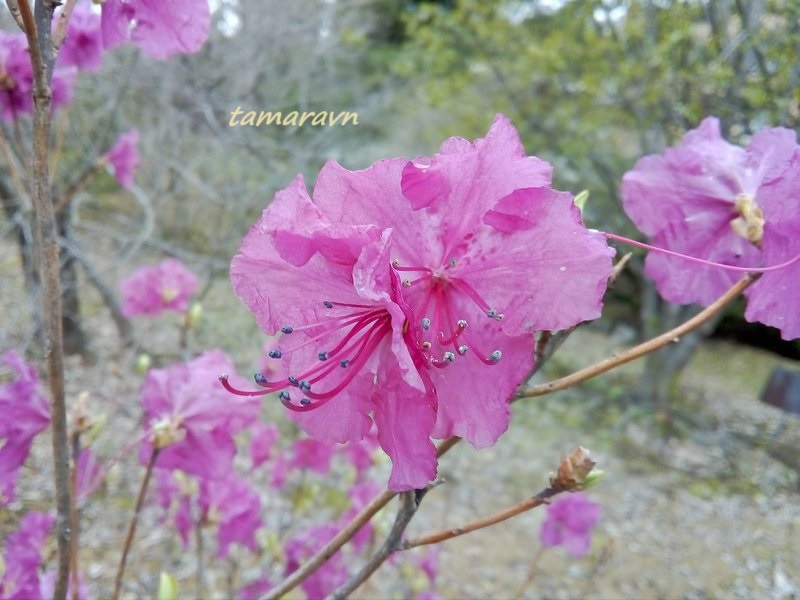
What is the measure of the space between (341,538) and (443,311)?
0.24 metres

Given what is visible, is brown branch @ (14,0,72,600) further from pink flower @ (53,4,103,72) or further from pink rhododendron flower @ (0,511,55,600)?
pink flower @ (53,4,103,72)

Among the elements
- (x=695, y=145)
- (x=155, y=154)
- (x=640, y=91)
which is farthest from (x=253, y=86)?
(x=695, y=145)

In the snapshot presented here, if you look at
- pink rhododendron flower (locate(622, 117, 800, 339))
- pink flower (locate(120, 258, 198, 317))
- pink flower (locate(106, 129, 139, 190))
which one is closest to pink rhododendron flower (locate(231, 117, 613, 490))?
pink rhododendron flower (locate(622, 117, 800, 339))

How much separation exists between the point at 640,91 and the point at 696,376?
12.9 feet

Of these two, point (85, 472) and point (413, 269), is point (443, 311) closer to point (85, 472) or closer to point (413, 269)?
point (413, 269)

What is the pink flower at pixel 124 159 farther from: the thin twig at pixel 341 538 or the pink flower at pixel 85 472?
the thin twig at pixel 341 538

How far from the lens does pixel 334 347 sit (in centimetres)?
54

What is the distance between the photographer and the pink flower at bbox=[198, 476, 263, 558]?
4.50 ft

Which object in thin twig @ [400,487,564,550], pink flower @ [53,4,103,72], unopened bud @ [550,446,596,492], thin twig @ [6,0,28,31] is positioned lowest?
thin twig @ [400,487,564,550]

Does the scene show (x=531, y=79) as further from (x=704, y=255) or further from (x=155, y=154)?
(x=704, y=255)

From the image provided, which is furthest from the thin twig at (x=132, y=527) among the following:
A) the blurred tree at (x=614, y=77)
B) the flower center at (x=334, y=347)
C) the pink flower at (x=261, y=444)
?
the blurred tree at (x=614, y=77)

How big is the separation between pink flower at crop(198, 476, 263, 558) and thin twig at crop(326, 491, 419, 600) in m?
0.79

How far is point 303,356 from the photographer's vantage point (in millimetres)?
539

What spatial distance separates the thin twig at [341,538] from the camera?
1.85 ft
